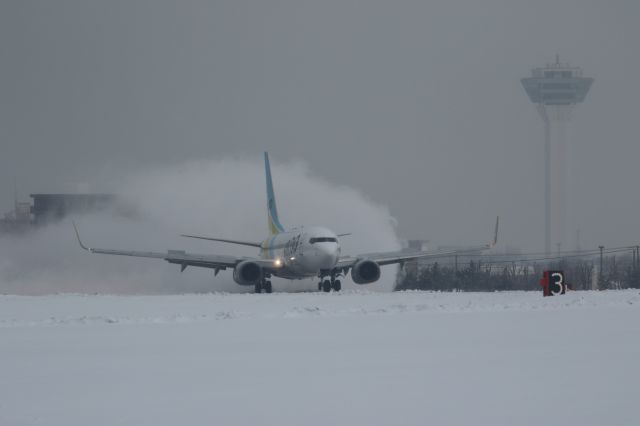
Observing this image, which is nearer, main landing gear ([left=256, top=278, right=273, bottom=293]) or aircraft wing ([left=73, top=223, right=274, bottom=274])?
main landing gear ([left=256, top=278, right=273, bottom=293])

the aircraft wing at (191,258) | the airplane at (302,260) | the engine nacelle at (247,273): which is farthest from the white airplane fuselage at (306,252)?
the engine nacelle at (247,273)

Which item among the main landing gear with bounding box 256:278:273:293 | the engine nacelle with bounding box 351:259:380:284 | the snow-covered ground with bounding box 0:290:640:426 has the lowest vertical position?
the main landing gear with bounding box 256:278:273:293

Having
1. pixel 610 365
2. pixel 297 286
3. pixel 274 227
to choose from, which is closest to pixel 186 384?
pixel 610 365

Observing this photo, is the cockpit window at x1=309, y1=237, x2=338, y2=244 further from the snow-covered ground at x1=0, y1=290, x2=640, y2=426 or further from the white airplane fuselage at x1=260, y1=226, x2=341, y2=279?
the snow-covered ground at x1=0, y1=290, x2=640, y2=426

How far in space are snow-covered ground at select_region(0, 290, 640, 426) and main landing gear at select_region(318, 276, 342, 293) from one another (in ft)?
87.5

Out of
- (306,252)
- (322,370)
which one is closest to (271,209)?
(306,252)

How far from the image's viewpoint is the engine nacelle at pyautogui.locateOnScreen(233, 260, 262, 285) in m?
55.3

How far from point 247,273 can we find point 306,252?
4.33 meters

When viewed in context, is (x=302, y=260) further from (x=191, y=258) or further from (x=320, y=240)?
(x=191, y=258)

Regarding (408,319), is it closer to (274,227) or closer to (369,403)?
(369,403)

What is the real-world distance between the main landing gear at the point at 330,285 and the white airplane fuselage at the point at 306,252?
2.33 ft

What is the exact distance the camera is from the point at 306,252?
5306 centimetres

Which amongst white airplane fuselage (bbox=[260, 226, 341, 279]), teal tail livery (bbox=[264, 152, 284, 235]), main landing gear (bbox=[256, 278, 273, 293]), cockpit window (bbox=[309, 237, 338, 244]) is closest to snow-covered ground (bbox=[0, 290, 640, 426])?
white airplane fuselage (bbox=[260, 226, 341, 279])

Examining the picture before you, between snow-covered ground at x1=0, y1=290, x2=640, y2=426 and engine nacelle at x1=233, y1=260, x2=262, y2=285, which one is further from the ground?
snow-covered ground at x1=0, y1=290, x2=640, y2=426
